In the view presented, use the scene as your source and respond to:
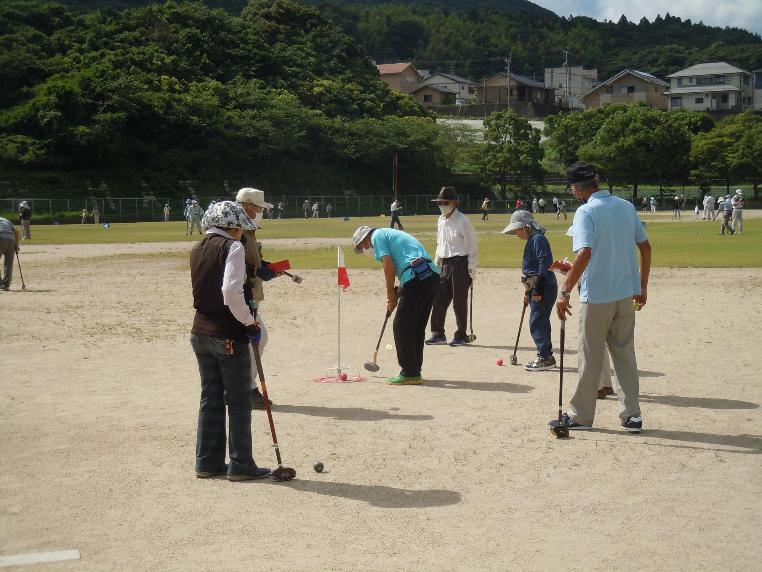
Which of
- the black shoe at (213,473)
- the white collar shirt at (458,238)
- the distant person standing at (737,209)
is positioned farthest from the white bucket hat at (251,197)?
the distant person standing at (737,209)

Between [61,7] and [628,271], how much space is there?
323 ft

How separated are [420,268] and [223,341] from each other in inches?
145

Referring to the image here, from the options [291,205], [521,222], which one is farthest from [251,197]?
[291,205]

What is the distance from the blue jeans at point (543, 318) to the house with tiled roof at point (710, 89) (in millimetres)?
126605

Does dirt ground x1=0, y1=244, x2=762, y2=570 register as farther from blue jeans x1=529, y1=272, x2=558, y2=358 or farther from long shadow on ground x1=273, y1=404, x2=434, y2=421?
blue jeans x1=529, y1=272, x2=558, y2=358

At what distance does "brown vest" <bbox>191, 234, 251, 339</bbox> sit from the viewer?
661 centimetres

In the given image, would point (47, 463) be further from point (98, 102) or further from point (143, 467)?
point (98, 102)

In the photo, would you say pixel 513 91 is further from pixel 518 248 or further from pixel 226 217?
pixel 226 217

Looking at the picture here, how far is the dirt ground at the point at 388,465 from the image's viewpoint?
5371 millimetres

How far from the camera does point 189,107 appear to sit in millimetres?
83688

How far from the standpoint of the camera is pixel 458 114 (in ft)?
471

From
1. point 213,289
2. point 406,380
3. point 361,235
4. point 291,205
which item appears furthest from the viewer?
point 291,205

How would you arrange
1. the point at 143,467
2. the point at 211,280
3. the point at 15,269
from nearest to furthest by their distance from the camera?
the point at 211,280
the point at 143,467
the point at 15,269

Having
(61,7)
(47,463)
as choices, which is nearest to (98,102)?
(61,7)
